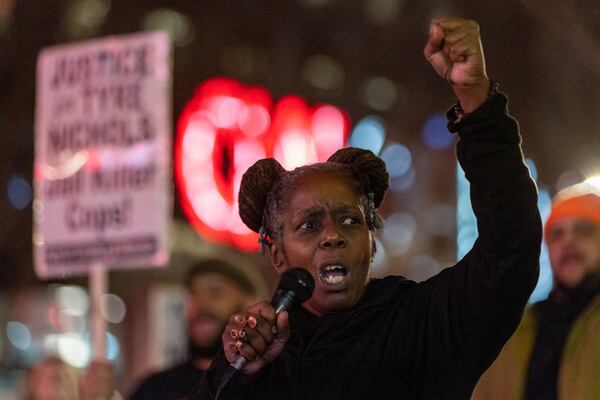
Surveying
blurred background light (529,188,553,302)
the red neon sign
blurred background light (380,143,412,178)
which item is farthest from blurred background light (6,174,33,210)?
blurred background light (380,143,412,178)

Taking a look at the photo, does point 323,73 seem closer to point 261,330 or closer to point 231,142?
point 231,142

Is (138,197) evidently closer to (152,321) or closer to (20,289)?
(152,321)

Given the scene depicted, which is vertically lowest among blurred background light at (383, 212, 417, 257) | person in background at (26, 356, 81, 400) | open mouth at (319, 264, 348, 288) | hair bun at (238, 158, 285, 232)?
person in background at (26, 356, 81, 400)

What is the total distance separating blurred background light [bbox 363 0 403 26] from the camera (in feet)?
66.5

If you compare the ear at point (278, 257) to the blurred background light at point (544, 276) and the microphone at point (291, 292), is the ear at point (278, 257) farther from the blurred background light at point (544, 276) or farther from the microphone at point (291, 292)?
the blurred background light at point (544, 276)

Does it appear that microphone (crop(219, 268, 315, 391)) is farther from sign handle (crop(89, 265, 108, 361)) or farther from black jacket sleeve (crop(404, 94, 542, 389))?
sign handle (crop(89, 265, 108, 361))

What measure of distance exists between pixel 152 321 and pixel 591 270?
8.22m

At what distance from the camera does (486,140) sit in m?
2.93

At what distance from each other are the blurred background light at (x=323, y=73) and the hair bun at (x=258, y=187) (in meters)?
18.2

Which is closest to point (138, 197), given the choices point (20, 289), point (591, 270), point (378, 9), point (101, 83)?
point (101, 83)

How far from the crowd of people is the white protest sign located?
3492 mm

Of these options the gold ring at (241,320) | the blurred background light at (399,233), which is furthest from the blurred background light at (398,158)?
the gold ring at (241,320)

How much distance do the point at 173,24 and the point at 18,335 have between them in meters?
6.57

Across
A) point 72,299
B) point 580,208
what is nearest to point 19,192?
point 72,299
